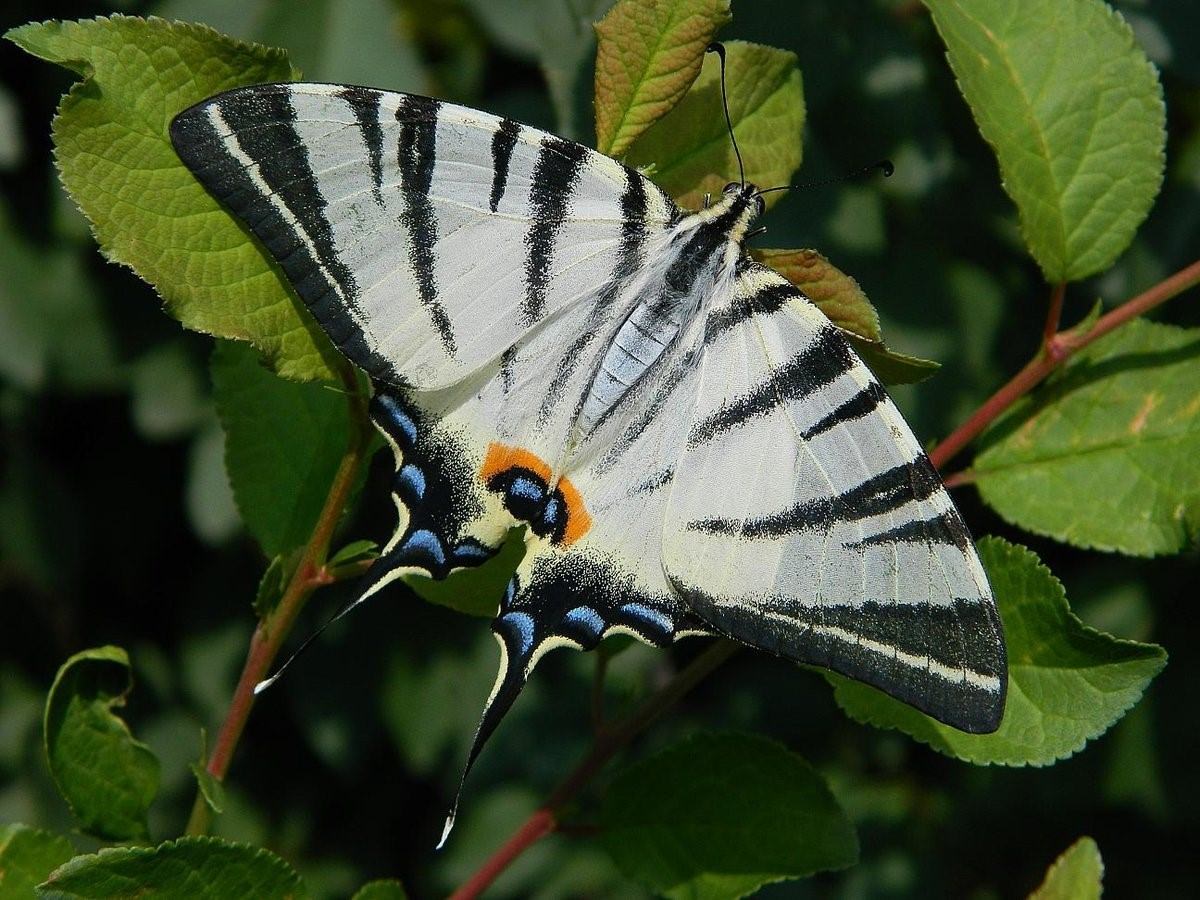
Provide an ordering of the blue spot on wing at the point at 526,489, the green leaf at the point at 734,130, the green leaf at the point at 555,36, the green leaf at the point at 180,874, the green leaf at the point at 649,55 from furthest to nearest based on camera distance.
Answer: the green leaf at the point at 555,36
the blue spot on wing at the point at 526,489
the green leaf at the point at 734,130
the green leaf at the point at 649,55
the green leaf at the point at 180,874

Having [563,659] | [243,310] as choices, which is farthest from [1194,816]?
[243,310]

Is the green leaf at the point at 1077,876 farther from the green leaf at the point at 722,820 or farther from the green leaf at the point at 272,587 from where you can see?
the green leaf at the point at 272,587

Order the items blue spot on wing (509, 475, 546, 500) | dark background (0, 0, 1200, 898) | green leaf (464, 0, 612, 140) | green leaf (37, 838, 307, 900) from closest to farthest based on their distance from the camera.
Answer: green leaf (37, 838, 307, 900), blue spot on wing (509, 475, 546, 500), green leaf (464, 0, 612, 140), dark background (0, 0, 1200, 898)

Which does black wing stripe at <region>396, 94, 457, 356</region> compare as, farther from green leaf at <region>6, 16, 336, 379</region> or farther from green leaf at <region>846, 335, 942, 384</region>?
green leaf at <region>846, 335, 942, 384</region>

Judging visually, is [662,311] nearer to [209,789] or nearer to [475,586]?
[475,586]

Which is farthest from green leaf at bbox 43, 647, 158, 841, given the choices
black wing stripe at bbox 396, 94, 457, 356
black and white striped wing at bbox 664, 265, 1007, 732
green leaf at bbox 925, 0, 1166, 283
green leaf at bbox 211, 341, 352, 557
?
green leaf at bbox 925, 0, 1166, 283

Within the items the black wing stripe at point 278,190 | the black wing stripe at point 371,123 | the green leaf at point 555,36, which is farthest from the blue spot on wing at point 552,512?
the green leaf at point 555,36
